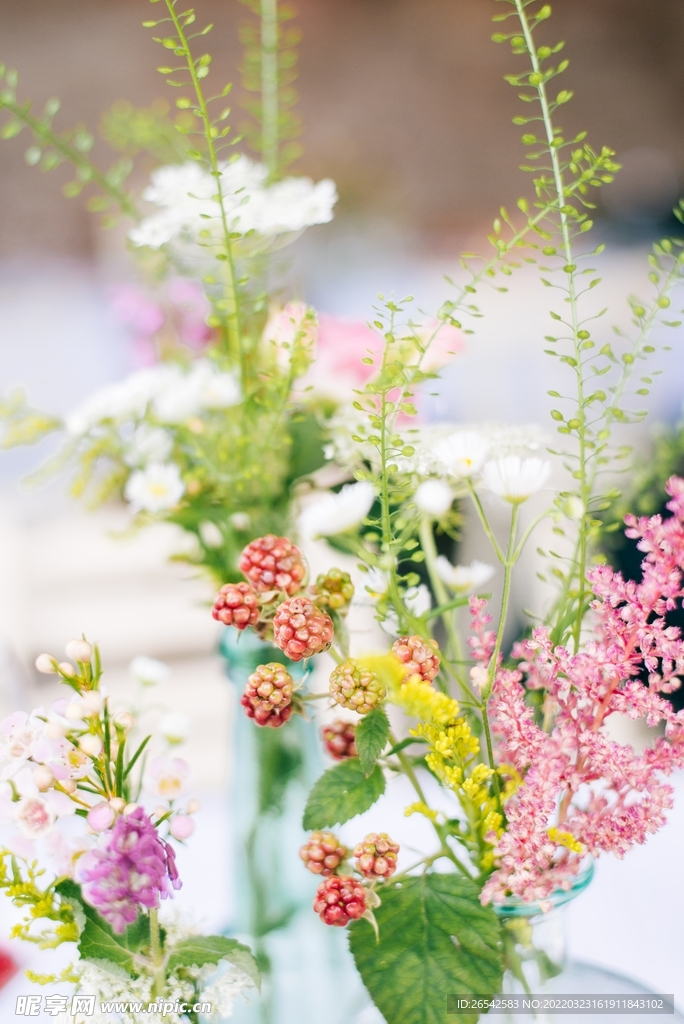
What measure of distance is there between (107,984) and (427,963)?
146mm

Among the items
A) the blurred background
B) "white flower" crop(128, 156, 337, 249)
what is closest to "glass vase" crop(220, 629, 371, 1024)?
"white flower" crop(128, 156, 337, 249)

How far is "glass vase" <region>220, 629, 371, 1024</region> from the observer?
0.55 meters

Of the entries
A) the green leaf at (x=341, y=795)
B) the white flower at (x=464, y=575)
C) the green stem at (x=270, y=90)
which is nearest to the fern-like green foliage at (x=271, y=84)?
the green stem at (x=270, y=90)

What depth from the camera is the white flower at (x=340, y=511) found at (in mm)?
388

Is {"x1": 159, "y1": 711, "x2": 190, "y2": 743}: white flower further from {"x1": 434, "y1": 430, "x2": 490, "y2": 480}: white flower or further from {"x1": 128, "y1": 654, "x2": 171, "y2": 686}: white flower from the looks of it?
{"x1": 434, "y1": 430, "x2": 490, "y2": 480}: white flower

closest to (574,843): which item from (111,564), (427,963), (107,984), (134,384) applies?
(427,963)

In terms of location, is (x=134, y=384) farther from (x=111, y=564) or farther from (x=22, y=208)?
(x=22, y=208)

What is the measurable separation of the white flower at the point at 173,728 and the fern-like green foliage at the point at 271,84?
40cm

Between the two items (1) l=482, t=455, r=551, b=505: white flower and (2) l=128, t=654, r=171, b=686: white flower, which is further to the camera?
(2) l=128, t=654, r=171, b=686: white flower

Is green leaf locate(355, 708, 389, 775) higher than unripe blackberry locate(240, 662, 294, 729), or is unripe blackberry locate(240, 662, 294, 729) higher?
unripe blackberry locate(240, 662, 294, 729)

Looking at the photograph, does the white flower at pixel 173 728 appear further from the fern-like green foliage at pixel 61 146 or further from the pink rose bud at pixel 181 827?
the fern-like green foliage at pixel 61 146

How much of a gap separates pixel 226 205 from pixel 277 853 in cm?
43

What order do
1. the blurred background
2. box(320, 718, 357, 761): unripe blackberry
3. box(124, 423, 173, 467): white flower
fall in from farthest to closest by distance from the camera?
the blurred background
box(124, 423, 173, 467): white flower
box(320, 718, 357, 761): unripe blackberry

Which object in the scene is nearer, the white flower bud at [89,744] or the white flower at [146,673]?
the white flower bud at [89,744]
